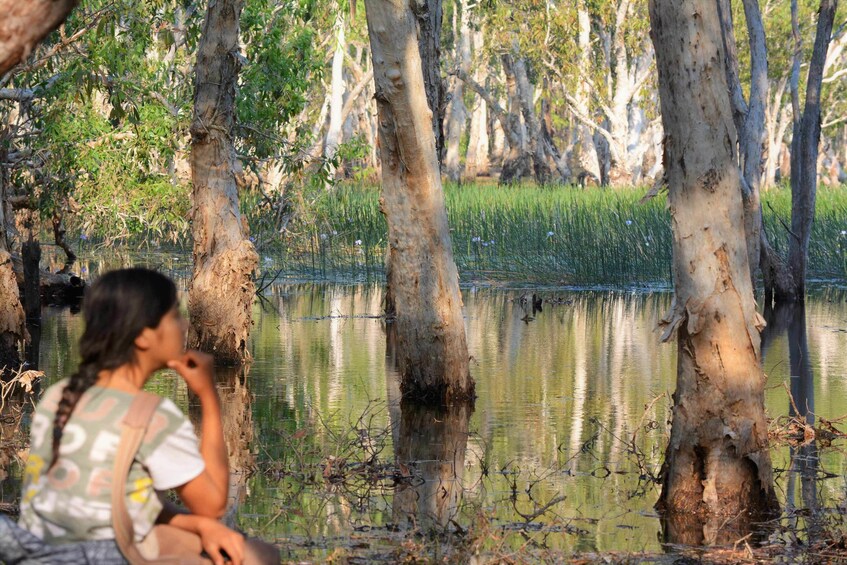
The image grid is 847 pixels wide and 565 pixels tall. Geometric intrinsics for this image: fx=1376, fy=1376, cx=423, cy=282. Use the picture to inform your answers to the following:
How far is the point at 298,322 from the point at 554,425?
21.4 feet

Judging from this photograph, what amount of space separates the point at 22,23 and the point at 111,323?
3.16 feet

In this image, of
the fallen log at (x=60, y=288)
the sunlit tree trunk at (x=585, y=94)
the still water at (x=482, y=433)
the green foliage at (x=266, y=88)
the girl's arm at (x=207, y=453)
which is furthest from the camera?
the sunlit tree trunk at (x=585, y=94)

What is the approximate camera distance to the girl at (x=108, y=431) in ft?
11.1

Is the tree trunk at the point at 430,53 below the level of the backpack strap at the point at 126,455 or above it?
above

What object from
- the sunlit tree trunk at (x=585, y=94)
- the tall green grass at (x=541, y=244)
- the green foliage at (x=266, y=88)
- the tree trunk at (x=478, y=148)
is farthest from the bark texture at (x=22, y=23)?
the tree trunk at (x=478, y=148)

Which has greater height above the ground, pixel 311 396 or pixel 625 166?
pixel 625 166

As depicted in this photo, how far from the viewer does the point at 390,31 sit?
8750mm

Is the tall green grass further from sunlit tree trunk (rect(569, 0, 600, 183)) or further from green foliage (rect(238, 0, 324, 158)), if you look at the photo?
sunlit tree trunk (rect(569, 0, 600, 183))

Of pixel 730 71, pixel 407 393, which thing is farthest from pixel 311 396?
pixel 730 71

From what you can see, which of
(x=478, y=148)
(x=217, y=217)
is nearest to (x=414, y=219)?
(x=217, y=217)

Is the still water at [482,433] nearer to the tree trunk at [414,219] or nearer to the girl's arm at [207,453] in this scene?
the tree trunk at [414,219]

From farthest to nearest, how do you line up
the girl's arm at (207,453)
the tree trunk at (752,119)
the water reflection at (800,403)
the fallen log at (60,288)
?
the fallen log at (60,288)
the tree trunk at (752,119)
the water reflection at (800,403)
the girl's arm at (207,453)

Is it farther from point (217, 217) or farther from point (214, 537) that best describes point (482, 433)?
point (214, 537)

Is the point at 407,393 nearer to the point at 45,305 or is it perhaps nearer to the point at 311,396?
the point at 311,396
